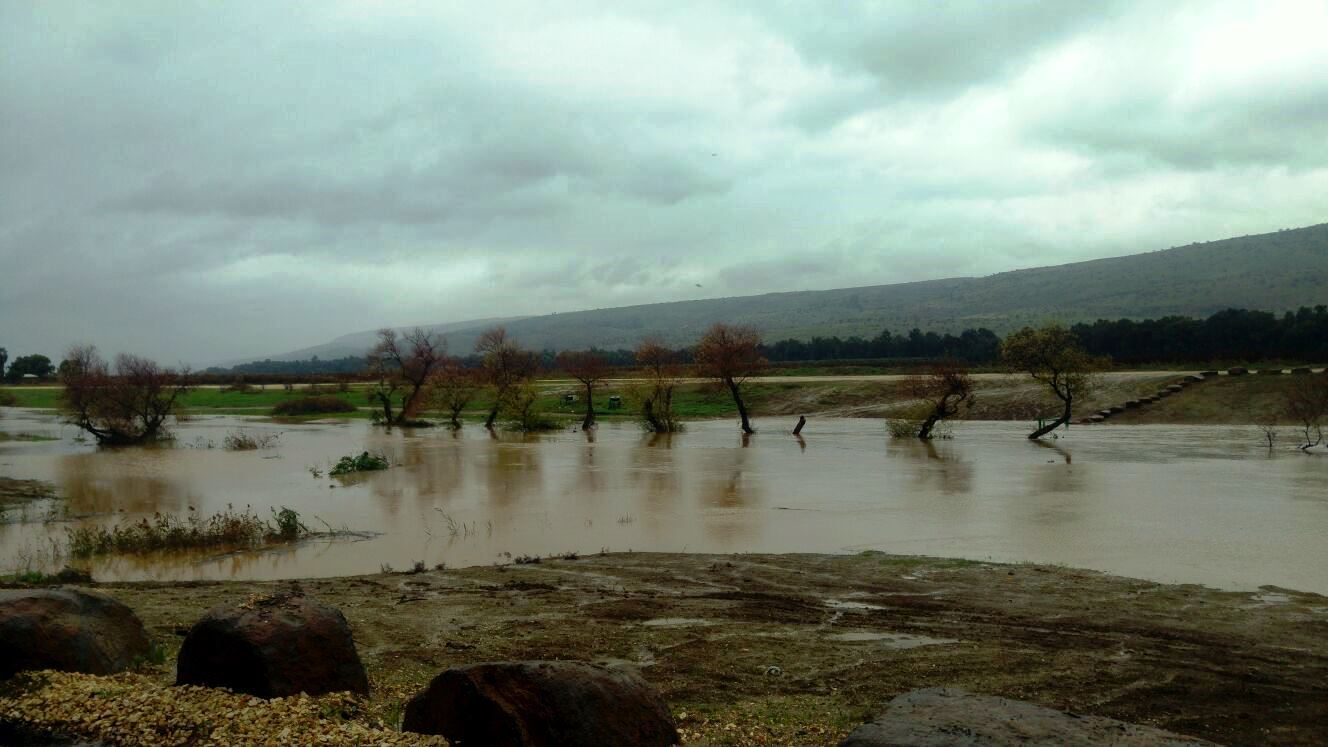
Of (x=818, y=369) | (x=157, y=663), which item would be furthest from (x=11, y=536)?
(x=818, y=369)

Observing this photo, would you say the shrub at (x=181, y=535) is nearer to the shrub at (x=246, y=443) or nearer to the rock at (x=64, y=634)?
the rock at (x=64, y=634)

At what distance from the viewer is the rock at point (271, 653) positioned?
5.79 metres

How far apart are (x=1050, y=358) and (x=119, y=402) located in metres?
43.9

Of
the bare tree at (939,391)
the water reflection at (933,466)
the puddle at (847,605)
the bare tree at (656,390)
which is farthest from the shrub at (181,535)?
the bare tree at (656,390)

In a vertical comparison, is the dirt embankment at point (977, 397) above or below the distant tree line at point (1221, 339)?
below

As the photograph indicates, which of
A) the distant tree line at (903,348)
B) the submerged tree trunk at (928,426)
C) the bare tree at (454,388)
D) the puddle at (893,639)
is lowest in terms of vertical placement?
the submerged tree trunk at (928,426)

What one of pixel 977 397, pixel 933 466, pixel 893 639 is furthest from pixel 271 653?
pixel 977 397

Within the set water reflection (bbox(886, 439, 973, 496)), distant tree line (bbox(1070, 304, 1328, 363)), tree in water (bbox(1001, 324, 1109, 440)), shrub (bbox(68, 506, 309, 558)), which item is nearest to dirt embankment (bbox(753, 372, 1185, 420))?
tree in water (bbox(1001, 324, 1109, 440))

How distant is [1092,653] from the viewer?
813 centimetres

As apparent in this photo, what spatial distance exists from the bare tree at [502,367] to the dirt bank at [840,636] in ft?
137

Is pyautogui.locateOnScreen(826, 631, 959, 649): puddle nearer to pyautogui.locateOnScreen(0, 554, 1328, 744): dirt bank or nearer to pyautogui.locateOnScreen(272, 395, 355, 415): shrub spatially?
pyautogui.locateOnScreen(0, 554, 1328, 744): dirt bank

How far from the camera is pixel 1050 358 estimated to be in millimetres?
40469

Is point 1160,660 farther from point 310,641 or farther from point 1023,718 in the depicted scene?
point 310,641

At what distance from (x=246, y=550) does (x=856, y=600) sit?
1112 cm
